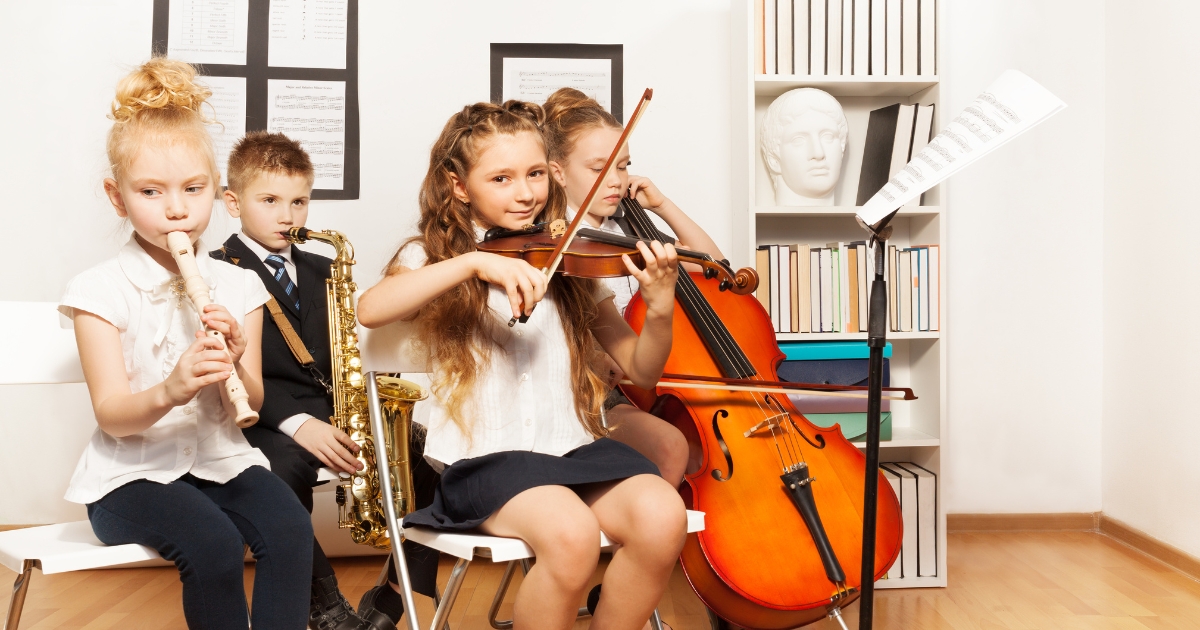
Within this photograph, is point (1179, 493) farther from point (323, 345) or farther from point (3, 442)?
point (3, 442)

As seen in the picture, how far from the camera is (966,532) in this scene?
8.69ft

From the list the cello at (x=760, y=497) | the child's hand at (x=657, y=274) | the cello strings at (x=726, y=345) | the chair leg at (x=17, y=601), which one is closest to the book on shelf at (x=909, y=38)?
the cello strings at (x=726, y=345)

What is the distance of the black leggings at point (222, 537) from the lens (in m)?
1.19

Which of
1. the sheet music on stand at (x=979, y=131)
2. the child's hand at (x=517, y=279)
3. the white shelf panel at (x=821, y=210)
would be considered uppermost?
the white shelf panel at (x=821, y=210)

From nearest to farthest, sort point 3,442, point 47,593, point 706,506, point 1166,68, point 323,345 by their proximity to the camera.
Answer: point 706,506, point 323,345, point 47,593, point 1166,68, point 3,442

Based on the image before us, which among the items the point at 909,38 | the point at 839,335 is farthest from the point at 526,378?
the point at 909,38

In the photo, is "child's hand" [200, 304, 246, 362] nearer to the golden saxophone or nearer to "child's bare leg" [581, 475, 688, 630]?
the golden saxophone

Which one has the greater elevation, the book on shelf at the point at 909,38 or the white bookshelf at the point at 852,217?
the book on shelf at the point at 909,38

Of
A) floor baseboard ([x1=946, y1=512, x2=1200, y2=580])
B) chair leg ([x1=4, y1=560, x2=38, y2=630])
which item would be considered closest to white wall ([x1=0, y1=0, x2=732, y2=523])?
floor baseboard ([x1=946, y1=512, x2=1200, y2=580])

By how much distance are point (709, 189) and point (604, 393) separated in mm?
1241

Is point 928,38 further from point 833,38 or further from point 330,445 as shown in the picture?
point 330,445

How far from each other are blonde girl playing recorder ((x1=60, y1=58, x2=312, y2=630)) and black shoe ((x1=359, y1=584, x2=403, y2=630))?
312 mm

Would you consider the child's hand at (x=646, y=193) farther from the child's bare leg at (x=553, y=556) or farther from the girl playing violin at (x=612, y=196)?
the child's bare leg at (x=553, y=556)

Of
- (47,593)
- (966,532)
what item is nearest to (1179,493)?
(966,532)
